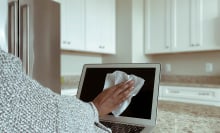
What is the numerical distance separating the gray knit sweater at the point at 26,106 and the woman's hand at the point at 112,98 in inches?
10.3

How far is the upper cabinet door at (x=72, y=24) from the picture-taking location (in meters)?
2.49

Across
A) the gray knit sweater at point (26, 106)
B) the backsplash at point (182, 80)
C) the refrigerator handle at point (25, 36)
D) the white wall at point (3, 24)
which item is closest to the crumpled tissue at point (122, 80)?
the gray knit sweater at point (26, 106)

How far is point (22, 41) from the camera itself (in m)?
1.74

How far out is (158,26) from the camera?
3100 mm

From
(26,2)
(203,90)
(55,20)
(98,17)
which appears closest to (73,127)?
(26,2)

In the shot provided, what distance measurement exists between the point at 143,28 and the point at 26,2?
76.4 inches

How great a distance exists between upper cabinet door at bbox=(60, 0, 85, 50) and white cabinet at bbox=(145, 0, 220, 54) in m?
1.06

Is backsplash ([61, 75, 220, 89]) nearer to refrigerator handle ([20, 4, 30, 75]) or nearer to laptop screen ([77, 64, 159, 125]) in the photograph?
refrigerator handle ([20, 4, 30, 75])

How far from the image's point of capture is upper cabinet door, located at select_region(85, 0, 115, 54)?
285cm

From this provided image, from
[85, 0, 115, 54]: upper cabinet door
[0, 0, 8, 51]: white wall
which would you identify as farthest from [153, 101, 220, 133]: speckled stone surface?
[85, 0, 115, 54]: upper cabinet door

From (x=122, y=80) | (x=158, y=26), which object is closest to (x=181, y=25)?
(x=158, y=26)

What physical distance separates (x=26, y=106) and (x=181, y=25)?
112 inches

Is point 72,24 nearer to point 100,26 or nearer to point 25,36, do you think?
point 100,26

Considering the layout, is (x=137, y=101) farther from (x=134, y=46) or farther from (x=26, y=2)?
(x=134, y=46)
